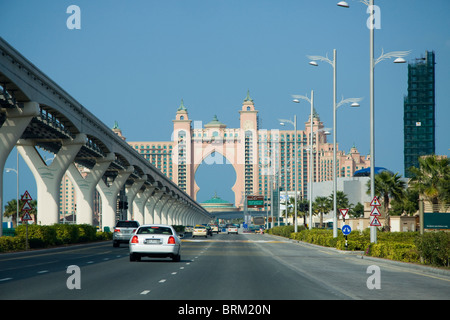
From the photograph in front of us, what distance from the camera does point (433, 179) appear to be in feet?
209

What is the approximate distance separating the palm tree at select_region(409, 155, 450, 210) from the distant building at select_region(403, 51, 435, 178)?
108m

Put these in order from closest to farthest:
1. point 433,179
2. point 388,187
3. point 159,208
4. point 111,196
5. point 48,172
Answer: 1. point 48,172
2. point 433,179
3. point 388,187
4. point 111,196
5. point 159,208

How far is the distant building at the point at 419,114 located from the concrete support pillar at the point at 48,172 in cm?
12581

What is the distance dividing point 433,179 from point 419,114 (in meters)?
112

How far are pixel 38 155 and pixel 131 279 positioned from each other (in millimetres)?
38965

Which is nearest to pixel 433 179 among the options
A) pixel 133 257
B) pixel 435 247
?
pixel 435 247

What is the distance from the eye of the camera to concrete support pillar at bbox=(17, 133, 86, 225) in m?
55.8

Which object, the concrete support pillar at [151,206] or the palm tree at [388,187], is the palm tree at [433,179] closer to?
the palm tree at [388,187]

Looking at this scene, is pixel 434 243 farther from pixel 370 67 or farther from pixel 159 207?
pixel 159 207

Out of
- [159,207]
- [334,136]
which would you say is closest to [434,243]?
[334,136]

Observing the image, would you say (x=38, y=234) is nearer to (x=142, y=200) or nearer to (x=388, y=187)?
(x=388, y=187)

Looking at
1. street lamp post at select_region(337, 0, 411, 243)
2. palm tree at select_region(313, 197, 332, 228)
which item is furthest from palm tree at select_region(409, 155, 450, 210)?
palm tree at select_region(313, 197, 332, 228)

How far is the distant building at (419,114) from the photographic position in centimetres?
16988

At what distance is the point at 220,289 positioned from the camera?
1644 centimetres
